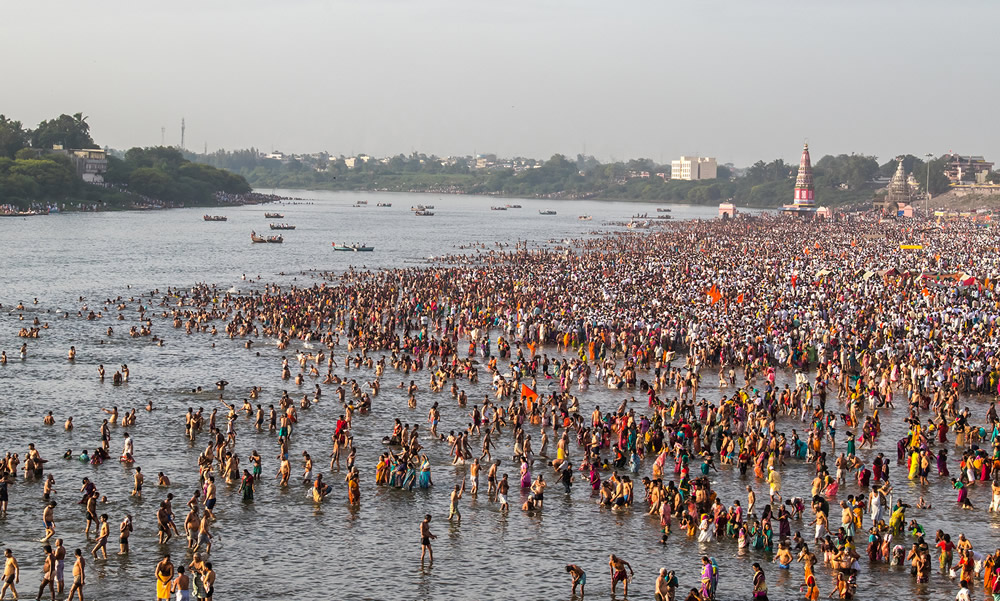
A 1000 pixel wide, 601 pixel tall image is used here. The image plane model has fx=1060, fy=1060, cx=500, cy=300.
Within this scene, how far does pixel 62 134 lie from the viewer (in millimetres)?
177250

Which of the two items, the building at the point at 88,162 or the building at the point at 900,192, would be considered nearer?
the building at the point at 88,162

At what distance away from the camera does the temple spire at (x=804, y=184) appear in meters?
168

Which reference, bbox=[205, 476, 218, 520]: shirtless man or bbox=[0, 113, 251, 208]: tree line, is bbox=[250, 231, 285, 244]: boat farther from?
bbox=[205, 476, 218, 520]: shirtless man

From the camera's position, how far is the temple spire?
550 feet

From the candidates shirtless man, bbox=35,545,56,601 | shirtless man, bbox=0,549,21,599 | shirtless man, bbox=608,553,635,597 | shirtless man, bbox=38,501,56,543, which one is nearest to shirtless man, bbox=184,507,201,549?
shirtless man, bbox=38,501,56,543

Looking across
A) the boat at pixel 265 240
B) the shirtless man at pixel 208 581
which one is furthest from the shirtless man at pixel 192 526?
the boat at pixel 265 240

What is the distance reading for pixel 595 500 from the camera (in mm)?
26672

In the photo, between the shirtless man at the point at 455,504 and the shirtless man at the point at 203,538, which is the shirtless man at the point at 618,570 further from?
the shirtless man at the point at 203,538

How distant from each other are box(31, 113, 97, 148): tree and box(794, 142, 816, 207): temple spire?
119241 millimetres

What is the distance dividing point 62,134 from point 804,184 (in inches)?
4836

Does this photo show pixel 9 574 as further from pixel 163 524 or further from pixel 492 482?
pixel 492 482

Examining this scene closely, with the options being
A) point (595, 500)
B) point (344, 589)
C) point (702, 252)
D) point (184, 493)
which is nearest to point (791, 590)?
point (595, 500)

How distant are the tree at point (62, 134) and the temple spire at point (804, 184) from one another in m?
119

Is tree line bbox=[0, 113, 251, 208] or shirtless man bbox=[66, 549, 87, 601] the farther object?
tree line bbox=[0, 113, 251, 208]
